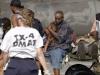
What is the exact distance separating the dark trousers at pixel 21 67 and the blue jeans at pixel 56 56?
2.39 metres

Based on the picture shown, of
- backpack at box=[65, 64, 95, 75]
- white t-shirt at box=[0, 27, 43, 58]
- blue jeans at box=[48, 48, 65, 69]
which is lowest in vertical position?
backpack at box=[65, 64, 95, 75]

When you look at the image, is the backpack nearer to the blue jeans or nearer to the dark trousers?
the blue jeans

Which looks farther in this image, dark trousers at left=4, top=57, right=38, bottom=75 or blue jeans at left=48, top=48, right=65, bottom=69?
blue jeans at left=48, top=48, right=65, bottom=69

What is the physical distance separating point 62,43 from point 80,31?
585 centimetres

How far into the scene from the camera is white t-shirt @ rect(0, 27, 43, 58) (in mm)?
6230

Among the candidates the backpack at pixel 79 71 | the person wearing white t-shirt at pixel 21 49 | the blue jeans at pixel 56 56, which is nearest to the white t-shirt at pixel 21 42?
the person wearing white t-shirt at pixel 21 49

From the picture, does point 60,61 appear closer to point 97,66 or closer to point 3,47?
point 97,66

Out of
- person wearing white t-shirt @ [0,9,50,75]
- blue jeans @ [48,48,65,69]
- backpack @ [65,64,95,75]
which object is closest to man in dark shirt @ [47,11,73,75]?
blue jeans @ [48,48,65,69]

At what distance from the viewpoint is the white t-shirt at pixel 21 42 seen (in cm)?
623

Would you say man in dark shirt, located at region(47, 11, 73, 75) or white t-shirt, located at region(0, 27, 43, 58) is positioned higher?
white t-shirt, located at region(0, 27, 43, 58)

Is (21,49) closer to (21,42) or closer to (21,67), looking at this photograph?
(21,42)

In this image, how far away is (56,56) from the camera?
8.66m

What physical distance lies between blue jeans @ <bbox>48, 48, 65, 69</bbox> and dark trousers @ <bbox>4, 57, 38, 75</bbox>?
7.83 ft

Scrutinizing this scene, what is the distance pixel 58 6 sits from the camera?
14.7m
